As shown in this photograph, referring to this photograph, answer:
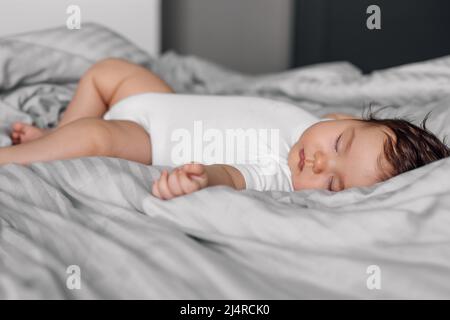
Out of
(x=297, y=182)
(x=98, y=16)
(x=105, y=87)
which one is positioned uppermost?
(x=98, y=16)

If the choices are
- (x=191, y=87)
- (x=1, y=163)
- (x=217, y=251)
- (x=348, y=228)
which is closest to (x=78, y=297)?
(x=217, y=251)

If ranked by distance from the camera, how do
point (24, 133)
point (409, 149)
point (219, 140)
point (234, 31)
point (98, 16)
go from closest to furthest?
1. point (409, 149)
2. point (219, 140)
3. point (24, 133)
4. point (98, 16)
5. point (234, 31)

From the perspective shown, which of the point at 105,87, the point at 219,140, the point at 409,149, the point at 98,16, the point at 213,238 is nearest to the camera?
the point at 213,238

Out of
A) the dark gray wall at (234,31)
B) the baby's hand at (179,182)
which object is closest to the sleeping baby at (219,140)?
the baby's hand at (179,182)

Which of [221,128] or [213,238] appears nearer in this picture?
[213,238]

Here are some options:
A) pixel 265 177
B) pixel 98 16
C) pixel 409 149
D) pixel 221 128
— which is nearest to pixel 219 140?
pixel 221 128

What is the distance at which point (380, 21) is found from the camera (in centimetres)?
270

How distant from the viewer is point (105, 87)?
1480mm

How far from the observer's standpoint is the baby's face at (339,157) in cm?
107

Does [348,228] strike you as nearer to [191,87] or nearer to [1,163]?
[1,163]

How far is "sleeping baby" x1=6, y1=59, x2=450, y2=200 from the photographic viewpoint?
1.07m

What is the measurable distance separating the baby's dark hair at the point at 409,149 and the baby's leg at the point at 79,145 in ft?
1.64

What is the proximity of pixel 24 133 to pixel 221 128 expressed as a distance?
0.46 m

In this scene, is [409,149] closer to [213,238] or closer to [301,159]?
[301,159]
